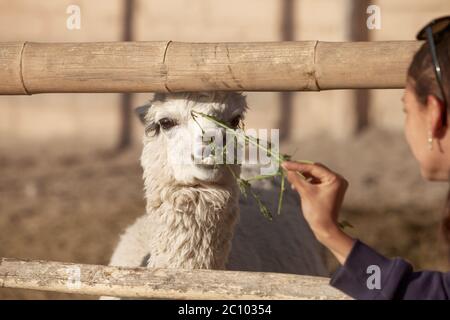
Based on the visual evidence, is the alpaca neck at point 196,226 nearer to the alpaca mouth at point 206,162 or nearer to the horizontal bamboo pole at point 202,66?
the alpaca mouth at point 206,162

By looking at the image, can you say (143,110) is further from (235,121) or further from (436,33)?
(436,33)

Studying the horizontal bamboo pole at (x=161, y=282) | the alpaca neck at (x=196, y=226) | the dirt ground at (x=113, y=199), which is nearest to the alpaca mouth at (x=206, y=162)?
the alpaca neck at (x=196, y=226)

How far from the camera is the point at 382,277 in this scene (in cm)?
163

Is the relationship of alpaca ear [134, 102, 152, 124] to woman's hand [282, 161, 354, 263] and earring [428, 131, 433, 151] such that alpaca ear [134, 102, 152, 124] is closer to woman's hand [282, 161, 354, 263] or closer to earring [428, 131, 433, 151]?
woman's hand [282, 161, 354, 263]

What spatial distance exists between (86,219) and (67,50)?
11.9 ft

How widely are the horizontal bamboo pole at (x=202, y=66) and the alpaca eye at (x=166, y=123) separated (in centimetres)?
35

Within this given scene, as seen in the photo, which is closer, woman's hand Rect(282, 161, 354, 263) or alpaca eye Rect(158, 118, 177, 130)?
woman's hand Rect(282, 161, 354, 263)

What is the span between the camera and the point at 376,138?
7004 mm

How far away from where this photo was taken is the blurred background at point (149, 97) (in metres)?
6.39

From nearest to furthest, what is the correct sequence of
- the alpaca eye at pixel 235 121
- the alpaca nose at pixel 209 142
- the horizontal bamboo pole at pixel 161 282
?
the horizontal bamboo pole at pixel 161 282, the alpaca nose at pixel 209 142, the alpaca eye at pixel 235 121

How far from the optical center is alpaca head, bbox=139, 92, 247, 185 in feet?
8.76

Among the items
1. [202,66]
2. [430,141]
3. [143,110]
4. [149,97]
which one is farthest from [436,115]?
[149,97]

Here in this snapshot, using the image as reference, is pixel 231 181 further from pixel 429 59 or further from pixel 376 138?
pixel 376 138

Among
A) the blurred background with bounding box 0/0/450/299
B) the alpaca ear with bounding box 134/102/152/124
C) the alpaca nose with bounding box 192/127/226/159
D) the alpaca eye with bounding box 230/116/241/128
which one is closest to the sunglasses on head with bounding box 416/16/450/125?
the alpaca nose with bounding box 192/127/226/159
